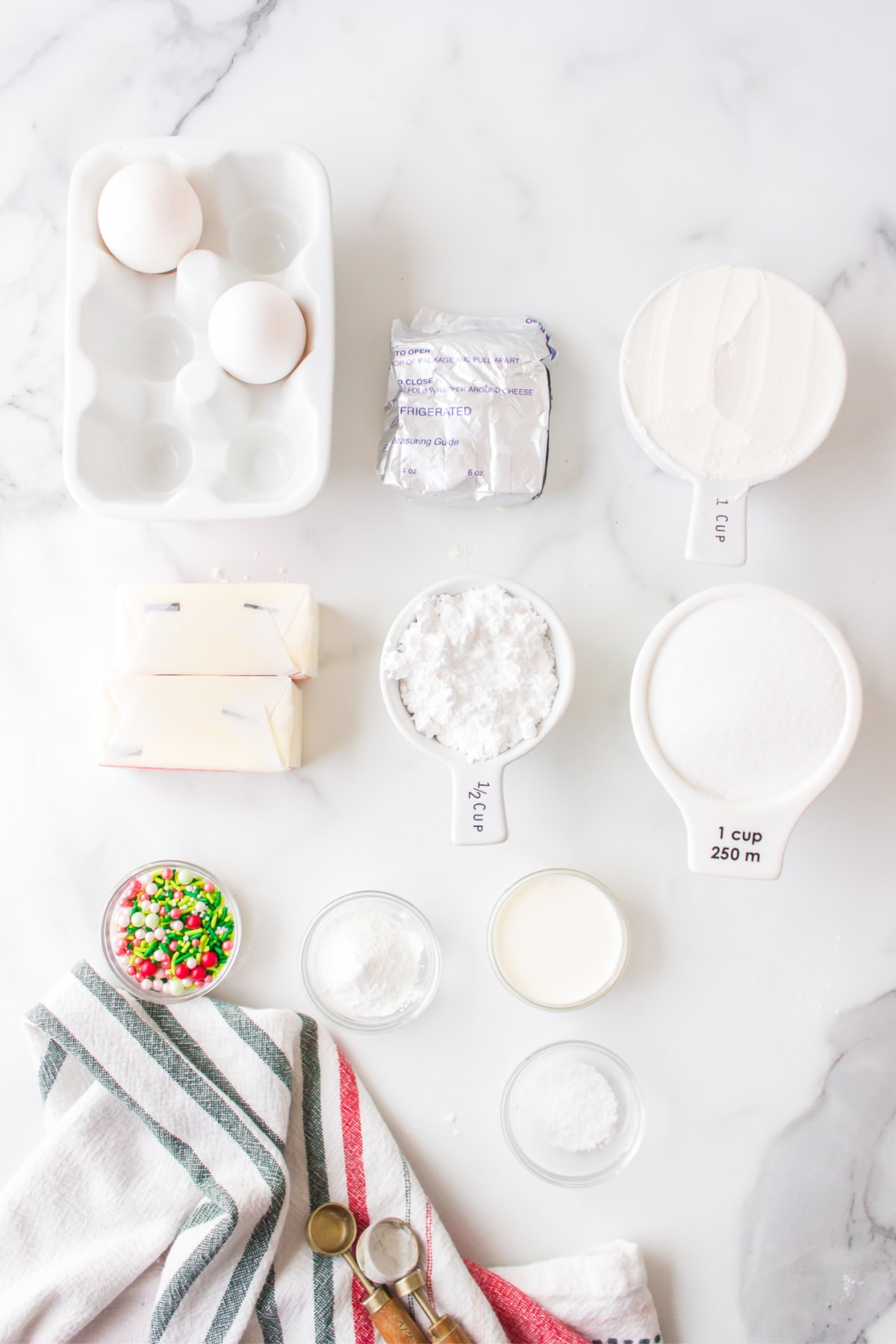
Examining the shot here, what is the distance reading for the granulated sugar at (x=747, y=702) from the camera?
0.91 meters

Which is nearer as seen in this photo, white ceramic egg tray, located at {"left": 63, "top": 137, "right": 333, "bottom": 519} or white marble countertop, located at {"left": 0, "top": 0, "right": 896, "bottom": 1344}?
white ceramic egg tray, located at {"left": 63, "top": 137, "right": 333, "bottom": 519}

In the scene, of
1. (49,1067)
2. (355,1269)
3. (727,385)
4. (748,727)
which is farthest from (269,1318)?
(727,385)

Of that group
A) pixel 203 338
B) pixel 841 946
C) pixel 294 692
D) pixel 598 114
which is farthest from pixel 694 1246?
pixel 598 114

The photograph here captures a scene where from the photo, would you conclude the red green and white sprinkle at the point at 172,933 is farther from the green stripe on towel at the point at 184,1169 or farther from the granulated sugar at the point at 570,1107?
the granulated sugar at the point at 570,1107

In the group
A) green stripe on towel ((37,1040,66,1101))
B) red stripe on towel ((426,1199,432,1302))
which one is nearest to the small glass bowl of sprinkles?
green stripe on towel ((37,1040,66,1101))

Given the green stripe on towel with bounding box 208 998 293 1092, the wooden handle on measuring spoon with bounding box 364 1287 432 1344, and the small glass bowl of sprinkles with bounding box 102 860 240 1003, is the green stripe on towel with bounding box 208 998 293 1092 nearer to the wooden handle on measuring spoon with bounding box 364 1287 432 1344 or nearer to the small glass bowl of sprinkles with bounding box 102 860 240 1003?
the small glass bowl of sprinkles with bounding box 102 860 240 1003

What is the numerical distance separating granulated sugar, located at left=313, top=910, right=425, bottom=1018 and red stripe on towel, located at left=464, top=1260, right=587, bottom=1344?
0.31 meters

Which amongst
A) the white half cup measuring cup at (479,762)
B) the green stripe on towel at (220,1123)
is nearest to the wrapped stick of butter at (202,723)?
the white half cup measuring cup at (479,762)

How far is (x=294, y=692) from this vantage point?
1016 millimetres

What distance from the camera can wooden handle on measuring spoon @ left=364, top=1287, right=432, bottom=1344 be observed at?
929 millimetres

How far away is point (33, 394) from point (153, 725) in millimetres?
435

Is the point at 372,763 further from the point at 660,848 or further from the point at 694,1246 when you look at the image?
the point at 694,1246

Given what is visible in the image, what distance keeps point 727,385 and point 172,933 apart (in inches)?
33.6

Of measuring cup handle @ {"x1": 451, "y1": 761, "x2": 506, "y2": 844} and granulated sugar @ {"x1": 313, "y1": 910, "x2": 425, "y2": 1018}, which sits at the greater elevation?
measuring cup handle @ {"x1": 451, "y1": 761, "x2": 506, "y2": 844}
